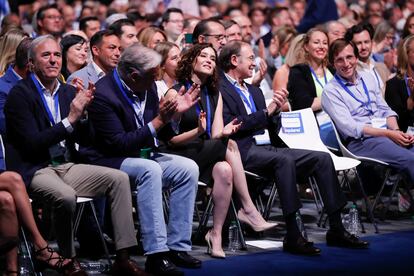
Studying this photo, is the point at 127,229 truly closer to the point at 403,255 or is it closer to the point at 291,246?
the point at 291,246

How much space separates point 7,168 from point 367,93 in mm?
3393

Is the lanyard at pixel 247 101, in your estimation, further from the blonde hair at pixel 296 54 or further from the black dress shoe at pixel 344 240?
the blonde hair at pixel 296 54

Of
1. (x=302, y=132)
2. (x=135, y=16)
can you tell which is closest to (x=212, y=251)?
(x=302, y=132)

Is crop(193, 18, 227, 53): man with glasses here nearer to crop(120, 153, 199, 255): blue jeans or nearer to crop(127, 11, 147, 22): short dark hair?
crop(120, 153, 199, 255): blue jeans

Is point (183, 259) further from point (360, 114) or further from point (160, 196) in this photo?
point (360, 114)

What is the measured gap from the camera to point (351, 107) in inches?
336

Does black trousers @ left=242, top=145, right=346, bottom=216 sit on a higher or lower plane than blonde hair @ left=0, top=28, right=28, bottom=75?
lower

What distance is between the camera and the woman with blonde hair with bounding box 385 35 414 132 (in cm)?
902

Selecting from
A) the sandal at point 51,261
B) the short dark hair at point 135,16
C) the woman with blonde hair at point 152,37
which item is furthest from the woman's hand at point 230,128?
the short dark hair at point 135,16

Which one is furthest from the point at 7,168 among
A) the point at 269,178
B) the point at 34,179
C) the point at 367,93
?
the point at 367,93

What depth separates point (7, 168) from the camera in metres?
6.70

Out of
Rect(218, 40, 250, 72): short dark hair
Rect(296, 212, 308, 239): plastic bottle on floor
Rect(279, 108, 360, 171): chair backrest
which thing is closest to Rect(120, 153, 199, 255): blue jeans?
Rect(296, 212, 308, 239): plastic bottle on floor

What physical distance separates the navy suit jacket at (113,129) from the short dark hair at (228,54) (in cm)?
118

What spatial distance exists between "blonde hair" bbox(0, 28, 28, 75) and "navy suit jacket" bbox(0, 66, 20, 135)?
657 mm
